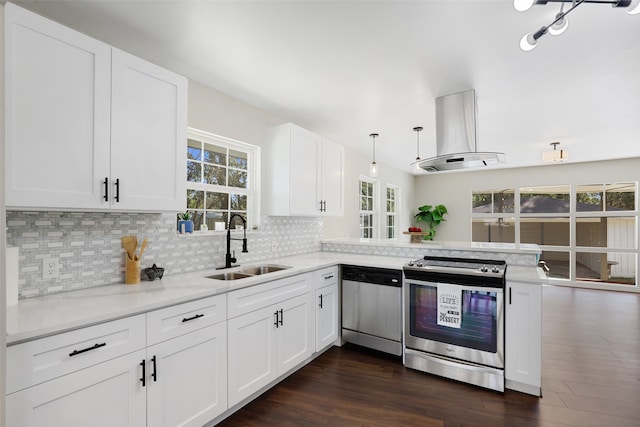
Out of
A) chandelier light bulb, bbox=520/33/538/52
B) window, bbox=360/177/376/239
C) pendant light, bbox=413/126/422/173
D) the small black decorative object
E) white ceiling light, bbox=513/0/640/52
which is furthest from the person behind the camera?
window, bbox=360/177/376/239

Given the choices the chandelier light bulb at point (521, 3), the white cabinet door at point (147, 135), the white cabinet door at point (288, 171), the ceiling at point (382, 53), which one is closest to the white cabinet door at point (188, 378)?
the white cabinet door at point (147, 135)

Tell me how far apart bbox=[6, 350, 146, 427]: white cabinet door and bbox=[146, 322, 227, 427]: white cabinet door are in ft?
0.23

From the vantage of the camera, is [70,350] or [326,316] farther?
[326,316]

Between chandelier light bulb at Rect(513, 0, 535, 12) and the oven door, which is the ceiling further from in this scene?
the oven door

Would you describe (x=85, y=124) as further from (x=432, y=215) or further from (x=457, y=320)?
(x=432, y=215)

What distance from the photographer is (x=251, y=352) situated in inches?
89.7

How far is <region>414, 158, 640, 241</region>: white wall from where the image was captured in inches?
249

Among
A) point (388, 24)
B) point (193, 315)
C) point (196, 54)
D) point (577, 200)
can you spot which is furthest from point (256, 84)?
point (577, 200)


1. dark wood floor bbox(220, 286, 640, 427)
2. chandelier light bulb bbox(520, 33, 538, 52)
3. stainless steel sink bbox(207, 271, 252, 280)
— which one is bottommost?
dark wood floor bbox(220, 286, 640, 427)

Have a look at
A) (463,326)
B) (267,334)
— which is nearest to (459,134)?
(463,326)

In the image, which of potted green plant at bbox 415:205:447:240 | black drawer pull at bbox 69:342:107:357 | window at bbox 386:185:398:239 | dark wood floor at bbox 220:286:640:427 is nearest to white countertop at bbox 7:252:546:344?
black drawer pull at bbox 69:342:107:357

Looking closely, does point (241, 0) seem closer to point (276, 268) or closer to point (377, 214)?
point (276, 268)

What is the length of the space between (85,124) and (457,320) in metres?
2.97

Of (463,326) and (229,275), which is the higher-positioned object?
(229,275)
